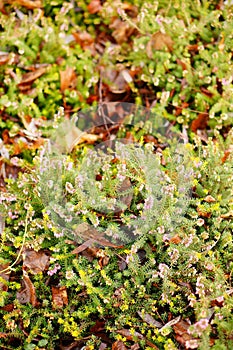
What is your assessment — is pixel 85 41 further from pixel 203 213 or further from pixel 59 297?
pixel 59 297

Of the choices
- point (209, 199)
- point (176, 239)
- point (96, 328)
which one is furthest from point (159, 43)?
point (96, 328)

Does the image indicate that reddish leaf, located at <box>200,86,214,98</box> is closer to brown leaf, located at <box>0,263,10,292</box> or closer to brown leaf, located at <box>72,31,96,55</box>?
brown leaf, located at <box>72,31,96,55</box>

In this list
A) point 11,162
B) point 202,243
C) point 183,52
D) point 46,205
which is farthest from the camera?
point 183,52

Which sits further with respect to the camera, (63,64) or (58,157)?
(63,64)

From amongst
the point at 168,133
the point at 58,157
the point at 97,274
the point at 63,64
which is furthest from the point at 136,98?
the point at 97,274

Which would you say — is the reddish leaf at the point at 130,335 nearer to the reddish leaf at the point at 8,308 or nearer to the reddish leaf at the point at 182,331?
the reddish leaf at the point at 182,331

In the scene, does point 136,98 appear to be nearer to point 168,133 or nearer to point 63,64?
point 168,133
